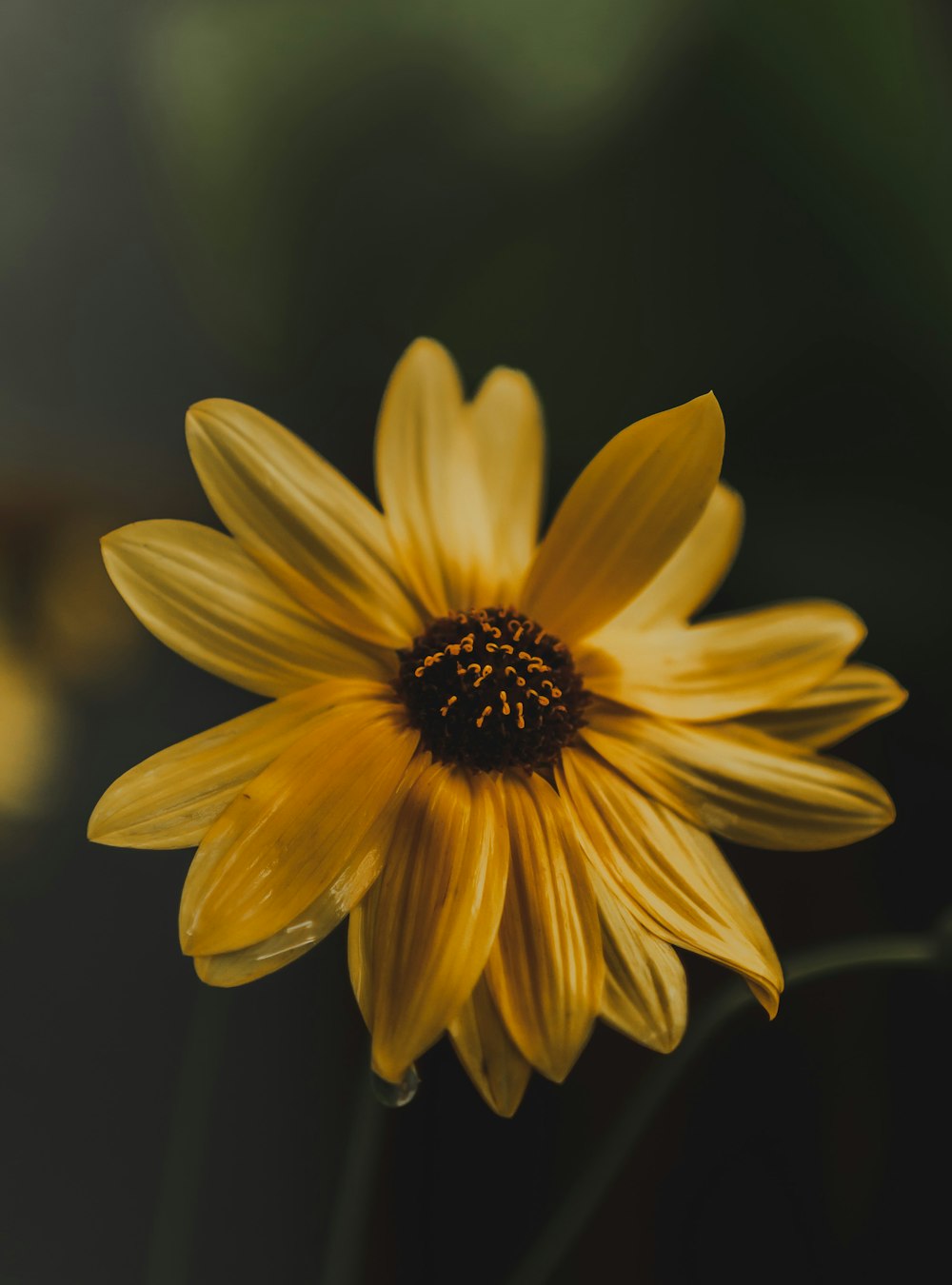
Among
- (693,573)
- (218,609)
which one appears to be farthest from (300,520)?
(693,573)

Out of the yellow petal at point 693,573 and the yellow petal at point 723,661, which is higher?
the yellow petal at point 693,573

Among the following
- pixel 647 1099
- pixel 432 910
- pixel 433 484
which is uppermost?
pixel 433 484

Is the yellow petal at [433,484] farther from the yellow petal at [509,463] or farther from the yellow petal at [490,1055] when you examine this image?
the yellow petal at [490,1055]

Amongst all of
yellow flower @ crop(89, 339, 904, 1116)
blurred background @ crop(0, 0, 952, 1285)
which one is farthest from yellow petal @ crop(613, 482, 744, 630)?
blurred background @ crop(0, 0, 952, 1285)

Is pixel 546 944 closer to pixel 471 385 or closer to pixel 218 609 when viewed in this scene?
pixel 218 609

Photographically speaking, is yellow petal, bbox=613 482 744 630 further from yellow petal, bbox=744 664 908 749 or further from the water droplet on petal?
the water droplet on petal

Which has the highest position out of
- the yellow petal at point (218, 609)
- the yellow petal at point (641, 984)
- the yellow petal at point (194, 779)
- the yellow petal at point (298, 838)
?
the yellow petal at point (218, 609)

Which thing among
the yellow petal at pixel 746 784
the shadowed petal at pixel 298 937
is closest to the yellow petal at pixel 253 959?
the shadowed petal at pixel 298 937
